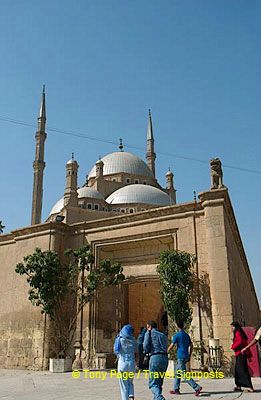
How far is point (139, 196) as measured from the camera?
3303 cm

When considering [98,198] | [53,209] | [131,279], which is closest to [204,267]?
[131,279]

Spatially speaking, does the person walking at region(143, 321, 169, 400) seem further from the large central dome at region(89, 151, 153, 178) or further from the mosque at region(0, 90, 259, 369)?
the large central dome at region(89, 151, 153, 178)

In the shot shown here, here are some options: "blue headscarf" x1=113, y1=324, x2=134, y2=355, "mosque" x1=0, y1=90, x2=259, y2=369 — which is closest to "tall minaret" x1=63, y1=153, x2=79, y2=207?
"mosque" x1=0, y1=90, x2=259, y2=369

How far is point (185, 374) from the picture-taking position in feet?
22.6

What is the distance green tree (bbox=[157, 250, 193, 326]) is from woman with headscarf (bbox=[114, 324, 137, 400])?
5.49 m

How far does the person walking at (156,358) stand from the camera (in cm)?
568

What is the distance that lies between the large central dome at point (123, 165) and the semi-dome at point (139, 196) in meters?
4.73

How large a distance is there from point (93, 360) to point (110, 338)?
1046 mm

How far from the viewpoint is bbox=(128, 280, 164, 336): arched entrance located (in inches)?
715

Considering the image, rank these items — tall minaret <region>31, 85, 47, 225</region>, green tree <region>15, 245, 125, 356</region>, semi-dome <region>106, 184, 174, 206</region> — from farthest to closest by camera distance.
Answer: tall minaret <region>31, 85, 47, 225</region> < semi-dome <region>106, 184, 174, 206</region> < green tree <region>15, 245, 125, 356</region>

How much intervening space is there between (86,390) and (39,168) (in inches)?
1244

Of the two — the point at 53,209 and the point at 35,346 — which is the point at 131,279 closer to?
the point at 35,346

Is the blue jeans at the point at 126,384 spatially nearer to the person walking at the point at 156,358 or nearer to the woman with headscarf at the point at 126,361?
the woman with headscarf at the point at 126,361

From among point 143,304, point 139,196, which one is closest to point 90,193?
point 139,196
